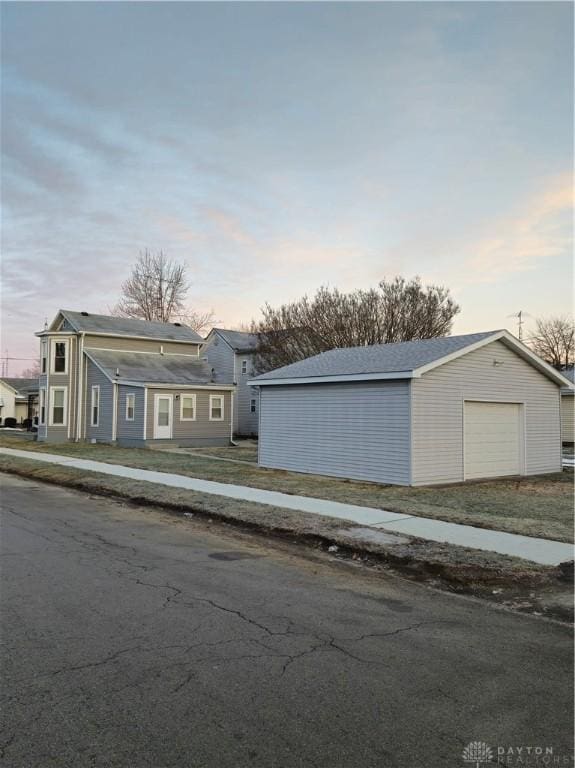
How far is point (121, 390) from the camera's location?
1139 inches

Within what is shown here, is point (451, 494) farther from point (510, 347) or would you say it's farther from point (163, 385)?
point (163, 385)

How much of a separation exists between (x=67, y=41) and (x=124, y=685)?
49.8 feet

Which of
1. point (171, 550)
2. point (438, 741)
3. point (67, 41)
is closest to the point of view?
point (438, 741)

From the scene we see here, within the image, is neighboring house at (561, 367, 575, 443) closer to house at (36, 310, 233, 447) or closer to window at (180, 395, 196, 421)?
house at (36, 310, 233, 447)

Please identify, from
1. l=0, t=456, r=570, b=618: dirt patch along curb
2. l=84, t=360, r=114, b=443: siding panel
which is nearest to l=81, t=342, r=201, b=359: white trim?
l=84, t=360, r=114, b=443: siding panel

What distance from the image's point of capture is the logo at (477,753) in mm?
2988

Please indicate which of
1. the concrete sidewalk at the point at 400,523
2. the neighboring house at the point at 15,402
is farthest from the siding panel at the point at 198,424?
the neighboring house at the point at 15,402

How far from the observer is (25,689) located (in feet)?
11.9

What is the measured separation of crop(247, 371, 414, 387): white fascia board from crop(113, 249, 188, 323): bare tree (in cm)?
3536

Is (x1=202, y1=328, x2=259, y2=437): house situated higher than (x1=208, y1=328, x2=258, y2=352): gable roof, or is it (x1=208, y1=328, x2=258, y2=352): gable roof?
(x1=208, y1=328, x2=258, y2=352): gable roof

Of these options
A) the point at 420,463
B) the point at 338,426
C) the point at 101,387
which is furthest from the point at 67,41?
the point at 101,387

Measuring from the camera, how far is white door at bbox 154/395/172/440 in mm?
28034

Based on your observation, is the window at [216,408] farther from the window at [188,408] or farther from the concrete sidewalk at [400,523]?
the concrete sidewalk at [400,523]

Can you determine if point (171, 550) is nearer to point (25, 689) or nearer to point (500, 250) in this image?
point (25, 689)
